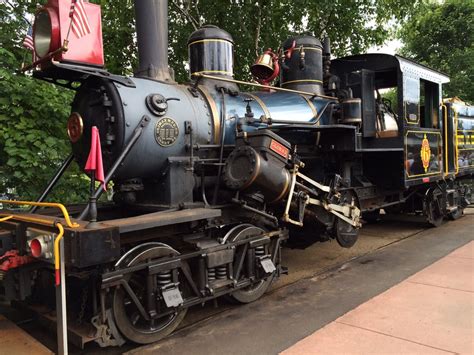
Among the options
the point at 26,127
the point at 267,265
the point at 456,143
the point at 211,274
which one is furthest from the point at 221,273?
Answer: the point at 456,143

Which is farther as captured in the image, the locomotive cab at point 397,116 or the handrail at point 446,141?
the handrail at point 446,141

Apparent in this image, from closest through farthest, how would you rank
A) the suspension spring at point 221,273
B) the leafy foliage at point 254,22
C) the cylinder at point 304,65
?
the suspension spring at point 221,273 < the cylinder at point 304,65 < the leafy foliage at point 254,22

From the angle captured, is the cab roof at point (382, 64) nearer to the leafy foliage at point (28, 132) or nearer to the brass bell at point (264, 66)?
the brass bell at point (264, 66)

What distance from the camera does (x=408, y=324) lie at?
3500 mm

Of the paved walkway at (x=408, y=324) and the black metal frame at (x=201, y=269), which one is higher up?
the black metal frame at (x=201, y=269)

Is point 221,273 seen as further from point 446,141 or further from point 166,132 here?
point 446,141

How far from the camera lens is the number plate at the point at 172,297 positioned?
320cm

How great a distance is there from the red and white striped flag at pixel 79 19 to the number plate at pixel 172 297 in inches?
81.8

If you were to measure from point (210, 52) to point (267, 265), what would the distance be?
7.71 feet

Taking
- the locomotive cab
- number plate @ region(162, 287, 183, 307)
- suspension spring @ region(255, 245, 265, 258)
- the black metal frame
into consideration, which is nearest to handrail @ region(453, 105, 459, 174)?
the locomotive cab

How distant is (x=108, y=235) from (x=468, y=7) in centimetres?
A: 2020

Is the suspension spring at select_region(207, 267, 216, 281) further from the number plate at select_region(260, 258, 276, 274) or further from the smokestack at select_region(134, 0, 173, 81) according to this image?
the smokestack at select_region(134, 0, 173, 81)

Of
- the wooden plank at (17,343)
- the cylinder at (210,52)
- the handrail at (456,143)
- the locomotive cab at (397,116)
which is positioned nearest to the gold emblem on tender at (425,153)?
the locomotive cab at (397,116)

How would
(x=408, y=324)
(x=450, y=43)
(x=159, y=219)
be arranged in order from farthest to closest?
(x=450, y=43)
(x=408, y=324)
(x=159, y=219)
